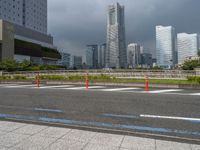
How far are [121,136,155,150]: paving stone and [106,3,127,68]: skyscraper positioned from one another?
3168 inches

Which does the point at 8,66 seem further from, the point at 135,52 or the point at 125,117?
the point at 135,52

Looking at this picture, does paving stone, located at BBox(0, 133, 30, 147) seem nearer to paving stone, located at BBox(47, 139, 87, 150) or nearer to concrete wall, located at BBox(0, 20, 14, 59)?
paving stone, located at BBox(47, 139, 87, 150)

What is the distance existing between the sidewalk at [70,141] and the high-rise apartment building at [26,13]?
95112mm

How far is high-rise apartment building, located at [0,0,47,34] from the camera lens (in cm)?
8832

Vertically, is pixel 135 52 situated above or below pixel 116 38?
below

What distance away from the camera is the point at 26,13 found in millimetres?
101062

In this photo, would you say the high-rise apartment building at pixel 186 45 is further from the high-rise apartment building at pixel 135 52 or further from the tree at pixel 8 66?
the tree at pixel 8 66

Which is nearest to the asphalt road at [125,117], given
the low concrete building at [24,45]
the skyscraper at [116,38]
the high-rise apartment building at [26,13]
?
the low concrete building at [24,45]

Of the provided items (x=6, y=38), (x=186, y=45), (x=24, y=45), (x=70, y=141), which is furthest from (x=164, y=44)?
(x=70, y=141)

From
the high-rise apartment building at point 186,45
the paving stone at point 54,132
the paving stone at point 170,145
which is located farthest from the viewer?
the high-rise apartment building at point 186,45

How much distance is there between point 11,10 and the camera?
91188 millimetres

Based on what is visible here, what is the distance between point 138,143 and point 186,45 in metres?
133

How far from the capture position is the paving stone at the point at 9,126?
455 cm

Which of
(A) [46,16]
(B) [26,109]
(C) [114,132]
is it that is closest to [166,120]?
(C) [114,132]
